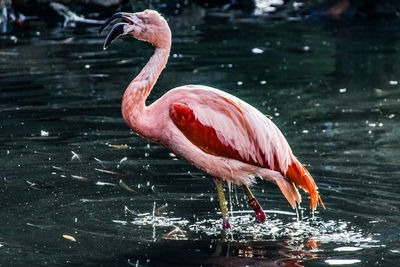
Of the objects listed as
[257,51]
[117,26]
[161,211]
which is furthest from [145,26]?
[257,51]

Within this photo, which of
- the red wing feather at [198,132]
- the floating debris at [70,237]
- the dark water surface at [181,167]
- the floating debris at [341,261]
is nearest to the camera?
the floating debris at [341,261]

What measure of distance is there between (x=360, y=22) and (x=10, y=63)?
1133cm

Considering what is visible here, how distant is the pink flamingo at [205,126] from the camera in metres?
6.01

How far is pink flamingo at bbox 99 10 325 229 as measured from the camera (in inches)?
237

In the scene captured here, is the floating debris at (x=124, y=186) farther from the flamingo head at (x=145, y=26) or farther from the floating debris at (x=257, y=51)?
the floating debris at (x=257, y=51)

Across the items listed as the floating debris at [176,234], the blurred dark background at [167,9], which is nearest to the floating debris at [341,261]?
the floating debris at [176,234]

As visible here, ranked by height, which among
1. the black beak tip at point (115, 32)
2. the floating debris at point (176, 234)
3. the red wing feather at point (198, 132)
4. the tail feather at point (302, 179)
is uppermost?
the black beak tip at point (115, 32)

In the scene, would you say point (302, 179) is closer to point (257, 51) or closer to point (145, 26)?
point (145, 26)

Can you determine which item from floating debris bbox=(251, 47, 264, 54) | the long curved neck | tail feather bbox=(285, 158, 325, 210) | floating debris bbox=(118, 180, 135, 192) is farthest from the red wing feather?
floating debris bbox=(251, 47, 264, 54)

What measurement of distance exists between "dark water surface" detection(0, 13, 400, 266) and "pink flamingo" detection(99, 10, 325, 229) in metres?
0.49

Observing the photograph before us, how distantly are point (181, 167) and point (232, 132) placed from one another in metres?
1.90

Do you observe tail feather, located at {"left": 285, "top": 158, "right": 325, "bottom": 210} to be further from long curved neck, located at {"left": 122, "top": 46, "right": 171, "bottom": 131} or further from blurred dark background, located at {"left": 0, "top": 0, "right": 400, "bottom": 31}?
blurred dark background, located at {"left": 0, "top": 0, "right": 400, "bottom": 31}

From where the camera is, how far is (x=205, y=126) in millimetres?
5980

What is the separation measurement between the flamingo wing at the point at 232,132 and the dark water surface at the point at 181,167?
518 mm
